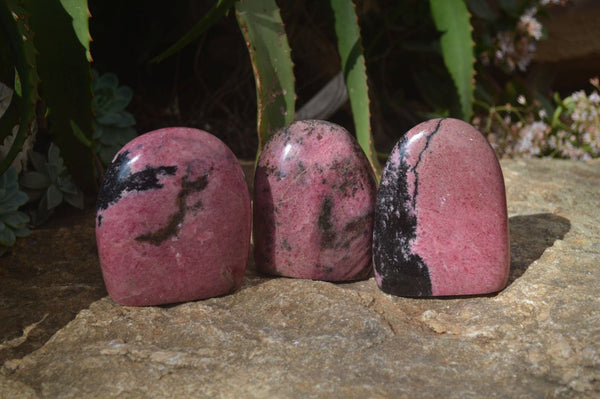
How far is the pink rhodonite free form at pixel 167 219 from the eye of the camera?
4.32 ft

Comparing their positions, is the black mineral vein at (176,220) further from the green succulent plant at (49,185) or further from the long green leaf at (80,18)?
the green succulent plant at (49,185)

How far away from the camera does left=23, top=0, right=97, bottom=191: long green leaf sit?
61.4 inches

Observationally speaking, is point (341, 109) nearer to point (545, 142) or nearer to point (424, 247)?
point (545, 142)

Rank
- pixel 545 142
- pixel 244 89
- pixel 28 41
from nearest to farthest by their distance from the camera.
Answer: pixel 28 41 → pixel 545 142 → pixel 244 89

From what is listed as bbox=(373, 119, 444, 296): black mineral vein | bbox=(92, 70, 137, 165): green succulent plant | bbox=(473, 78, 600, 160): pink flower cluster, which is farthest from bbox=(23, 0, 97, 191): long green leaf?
bbox=(473, 78, 600, 160): pink flower cluster

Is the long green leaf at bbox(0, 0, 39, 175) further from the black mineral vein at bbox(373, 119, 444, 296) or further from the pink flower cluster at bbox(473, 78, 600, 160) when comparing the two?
the pink flower cluster at bbox(473, 78, 600, 160)

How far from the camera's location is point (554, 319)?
48.1 inches

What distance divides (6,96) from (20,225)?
14.5 inches

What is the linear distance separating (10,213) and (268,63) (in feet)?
2.53

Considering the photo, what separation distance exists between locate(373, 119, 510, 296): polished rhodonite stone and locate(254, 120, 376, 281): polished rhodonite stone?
106 mm

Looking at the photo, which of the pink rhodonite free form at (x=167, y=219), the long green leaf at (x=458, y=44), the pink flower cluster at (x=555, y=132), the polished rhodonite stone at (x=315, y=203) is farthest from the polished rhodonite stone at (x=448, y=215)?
the pink flower cluster at (x=555, y=132)

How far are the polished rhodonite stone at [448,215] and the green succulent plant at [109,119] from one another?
3.49 feet

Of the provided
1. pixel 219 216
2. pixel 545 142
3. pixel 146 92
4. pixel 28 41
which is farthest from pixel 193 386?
pixel 545 142

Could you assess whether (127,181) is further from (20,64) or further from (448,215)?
(448,215)
